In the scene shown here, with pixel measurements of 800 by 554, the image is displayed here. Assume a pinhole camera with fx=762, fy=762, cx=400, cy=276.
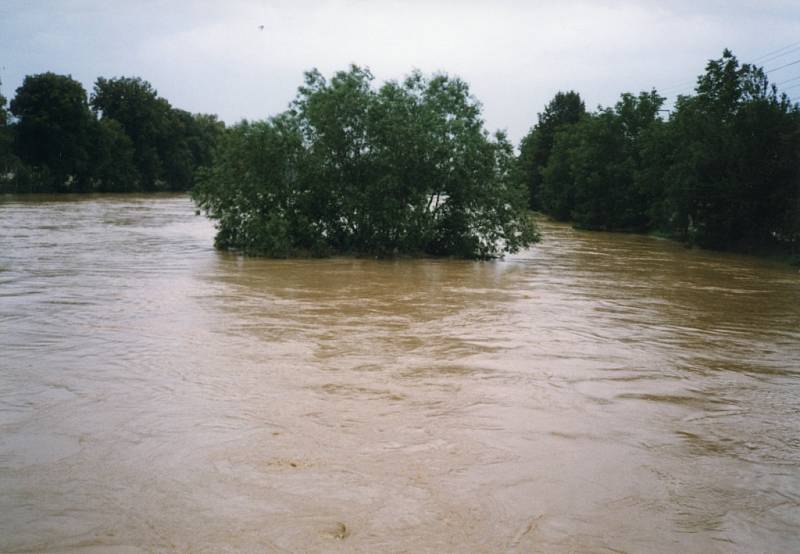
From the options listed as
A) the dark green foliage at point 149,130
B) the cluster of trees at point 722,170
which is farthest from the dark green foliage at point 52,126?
the cluster of trees at point 722,170

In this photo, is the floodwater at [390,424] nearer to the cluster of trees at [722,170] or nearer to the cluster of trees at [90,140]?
the cluster of trees at [722,170]

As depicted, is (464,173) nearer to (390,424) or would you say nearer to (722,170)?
(722,170)

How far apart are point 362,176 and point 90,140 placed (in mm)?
64204

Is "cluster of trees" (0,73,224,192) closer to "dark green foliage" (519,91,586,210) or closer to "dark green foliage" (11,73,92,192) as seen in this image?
"dark green foliage" (11,73,92,192)

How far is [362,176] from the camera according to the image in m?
25.7

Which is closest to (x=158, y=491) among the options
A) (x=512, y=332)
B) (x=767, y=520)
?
(x=767, y=520)

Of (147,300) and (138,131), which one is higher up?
(138,131)

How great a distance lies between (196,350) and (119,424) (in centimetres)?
330

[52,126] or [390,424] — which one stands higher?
[52,126]

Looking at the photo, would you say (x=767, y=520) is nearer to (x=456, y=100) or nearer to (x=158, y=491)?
(x=158, y=491)

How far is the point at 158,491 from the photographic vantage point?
5.57 m

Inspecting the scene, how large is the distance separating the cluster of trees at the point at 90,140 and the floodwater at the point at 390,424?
211 feet

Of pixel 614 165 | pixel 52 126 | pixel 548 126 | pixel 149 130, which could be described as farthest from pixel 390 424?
pixel 149 130

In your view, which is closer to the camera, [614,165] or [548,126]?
[614,165]
